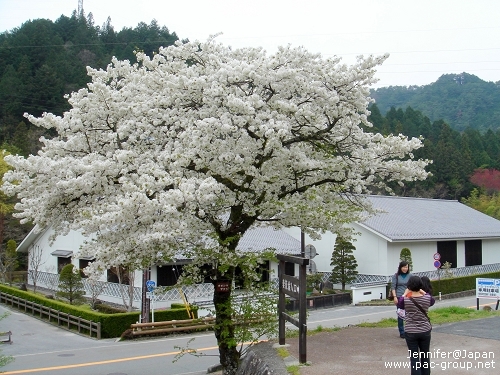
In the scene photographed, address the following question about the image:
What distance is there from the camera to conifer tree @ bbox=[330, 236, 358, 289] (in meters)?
31.7

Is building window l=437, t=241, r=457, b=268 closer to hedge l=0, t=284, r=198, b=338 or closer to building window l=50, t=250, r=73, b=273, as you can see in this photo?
hedge l=0, t=284, r=198, b=338

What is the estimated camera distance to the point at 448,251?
1426 inches

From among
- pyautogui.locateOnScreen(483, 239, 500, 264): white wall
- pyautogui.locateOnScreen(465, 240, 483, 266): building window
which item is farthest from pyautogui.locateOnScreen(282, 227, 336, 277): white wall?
pyautogui.locateOnScreen(483, 239, 500, 264): white wall

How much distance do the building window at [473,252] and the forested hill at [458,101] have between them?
69.5 meters

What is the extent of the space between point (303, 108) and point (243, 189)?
1992mm

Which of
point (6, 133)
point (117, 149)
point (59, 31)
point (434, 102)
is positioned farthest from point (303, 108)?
point (434, 102)

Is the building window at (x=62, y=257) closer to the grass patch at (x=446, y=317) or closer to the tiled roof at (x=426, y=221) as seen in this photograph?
the tiled roof at (x=426, y=221)

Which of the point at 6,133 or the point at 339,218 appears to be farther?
the point at 6,133

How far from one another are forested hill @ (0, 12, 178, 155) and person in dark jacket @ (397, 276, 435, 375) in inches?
1947

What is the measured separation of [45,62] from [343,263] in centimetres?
4973

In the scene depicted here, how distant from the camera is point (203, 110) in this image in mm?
10820

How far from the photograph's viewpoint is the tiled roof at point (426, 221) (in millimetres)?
33250

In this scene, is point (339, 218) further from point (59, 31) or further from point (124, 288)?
point (59, 31)

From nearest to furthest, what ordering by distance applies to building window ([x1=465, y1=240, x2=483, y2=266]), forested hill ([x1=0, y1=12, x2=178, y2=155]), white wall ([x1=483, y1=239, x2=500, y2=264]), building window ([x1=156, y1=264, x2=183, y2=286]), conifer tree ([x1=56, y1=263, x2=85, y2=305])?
1. building window ([x1=156, y1=264, x2=183, y2=286])
2. conifer tree ([x1=56, y1=263, x2=85, y2=305])
3. building window ([x1=465, y1=240, x2=483, y2=266])
4. white wall ([x1=483, y1=239, x2=500, y2=264])
5. forested hill ([x1=0, y1=12, x2=178, y2=155])
